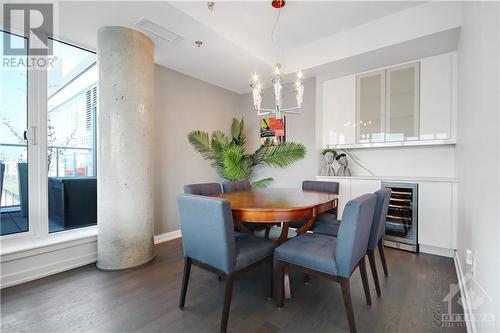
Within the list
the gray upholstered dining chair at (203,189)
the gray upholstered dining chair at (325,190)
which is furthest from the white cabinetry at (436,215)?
Answer: the gray upholstered dining chair at (203,189)

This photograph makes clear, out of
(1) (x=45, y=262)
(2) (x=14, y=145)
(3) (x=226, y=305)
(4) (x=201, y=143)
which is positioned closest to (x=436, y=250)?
(3) (x=226, y=305)

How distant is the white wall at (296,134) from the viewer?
3.94 m

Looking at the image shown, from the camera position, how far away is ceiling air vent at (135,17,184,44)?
2.42 metres

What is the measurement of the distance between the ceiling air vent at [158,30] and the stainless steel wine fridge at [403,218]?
A: 3.30 metres

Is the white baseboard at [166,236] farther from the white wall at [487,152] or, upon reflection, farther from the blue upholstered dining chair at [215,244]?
the white wall at [487,152]

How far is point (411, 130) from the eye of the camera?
3.11 m

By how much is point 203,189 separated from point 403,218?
2.67 m

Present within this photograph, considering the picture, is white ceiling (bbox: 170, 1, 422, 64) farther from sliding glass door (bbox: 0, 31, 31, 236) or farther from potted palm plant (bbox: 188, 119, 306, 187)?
sliding glass door (bbox: 0, 31, 31, 236)

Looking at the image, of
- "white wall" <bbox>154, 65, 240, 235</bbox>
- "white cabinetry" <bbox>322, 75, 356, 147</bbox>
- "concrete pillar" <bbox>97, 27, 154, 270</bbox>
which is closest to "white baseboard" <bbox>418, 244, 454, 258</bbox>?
"white cabinetry" <bbox>322, 75, 356, 147</bbox>

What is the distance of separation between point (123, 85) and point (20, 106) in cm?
105

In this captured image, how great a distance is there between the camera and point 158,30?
2.56 m

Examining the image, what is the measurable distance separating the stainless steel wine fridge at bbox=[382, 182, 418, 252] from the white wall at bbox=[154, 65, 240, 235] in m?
2.97

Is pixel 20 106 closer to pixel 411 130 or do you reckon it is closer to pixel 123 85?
pixel 123 85

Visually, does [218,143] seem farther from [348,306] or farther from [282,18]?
[348,306]
